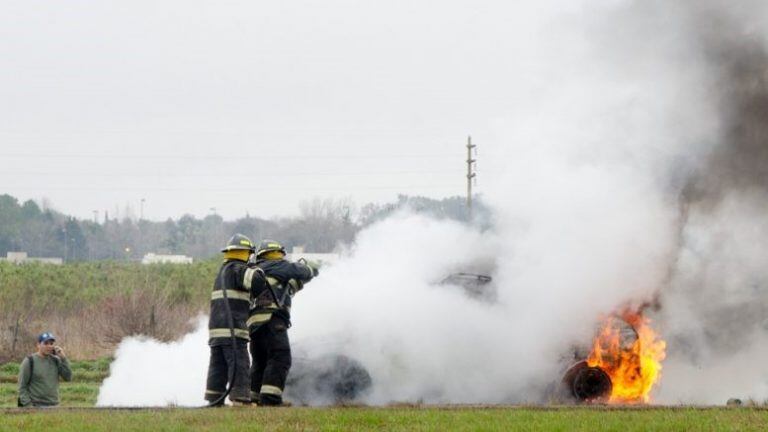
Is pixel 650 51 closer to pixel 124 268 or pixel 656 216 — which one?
pixel 656 216

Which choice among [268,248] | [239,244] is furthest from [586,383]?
[239,244]

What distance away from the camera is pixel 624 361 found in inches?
525

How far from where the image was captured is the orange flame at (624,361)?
1326 centimetres

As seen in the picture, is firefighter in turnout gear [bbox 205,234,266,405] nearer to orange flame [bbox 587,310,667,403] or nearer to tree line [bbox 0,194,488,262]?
orange flame [bbox 587,310,667,403]

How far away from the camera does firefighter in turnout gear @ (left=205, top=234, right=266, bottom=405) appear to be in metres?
10.9

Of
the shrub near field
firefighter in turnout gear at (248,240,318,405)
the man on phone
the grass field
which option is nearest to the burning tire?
the grass field

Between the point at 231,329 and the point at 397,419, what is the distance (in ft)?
7.91

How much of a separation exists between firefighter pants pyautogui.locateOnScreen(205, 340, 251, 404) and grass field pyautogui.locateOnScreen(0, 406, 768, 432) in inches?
32.2

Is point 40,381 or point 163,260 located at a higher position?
point 40,381

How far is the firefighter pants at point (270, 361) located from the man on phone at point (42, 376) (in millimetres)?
2152

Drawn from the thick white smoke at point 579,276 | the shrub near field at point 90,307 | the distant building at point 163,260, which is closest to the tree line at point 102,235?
the distant building at point 163,260

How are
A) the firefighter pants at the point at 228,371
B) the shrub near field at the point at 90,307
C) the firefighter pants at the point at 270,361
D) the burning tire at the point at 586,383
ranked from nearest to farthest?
the firefighter pants at the point at 228,371, the firefighter pants at the point at 270,361, the burning tire at the point at 586,383, the shrub near field at the point at 90,307

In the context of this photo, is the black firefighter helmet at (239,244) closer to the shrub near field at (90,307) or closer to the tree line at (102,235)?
the shrub near field at (90,307)

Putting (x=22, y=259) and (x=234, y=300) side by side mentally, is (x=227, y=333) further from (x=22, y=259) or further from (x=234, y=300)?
(x=22, y=259)
